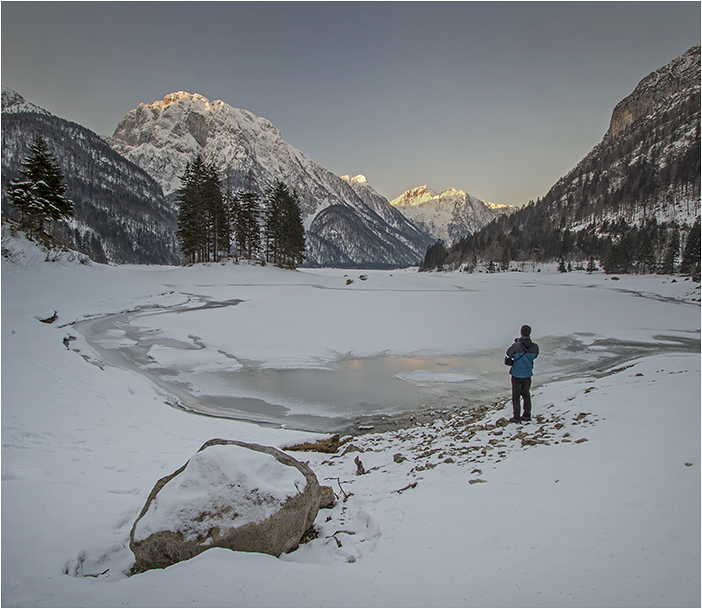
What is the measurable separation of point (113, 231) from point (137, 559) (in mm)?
161273

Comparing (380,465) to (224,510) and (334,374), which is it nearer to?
(224,510)

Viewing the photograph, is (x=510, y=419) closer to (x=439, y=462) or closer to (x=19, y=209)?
(x=439, y=462)

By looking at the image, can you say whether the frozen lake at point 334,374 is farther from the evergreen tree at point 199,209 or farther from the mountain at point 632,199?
the mountain at point 632,199

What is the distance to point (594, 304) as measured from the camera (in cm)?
2553

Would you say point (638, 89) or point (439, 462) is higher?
point (638, 89)

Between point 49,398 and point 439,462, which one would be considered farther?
point 49,398

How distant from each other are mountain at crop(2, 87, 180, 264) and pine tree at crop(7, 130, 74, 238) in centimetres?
11135

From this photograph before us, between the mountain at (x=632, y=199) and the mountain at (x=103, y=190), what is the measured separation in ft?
404

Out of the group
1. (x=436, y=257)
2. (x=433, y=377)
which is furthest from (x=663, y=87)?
(x=433, y=377)

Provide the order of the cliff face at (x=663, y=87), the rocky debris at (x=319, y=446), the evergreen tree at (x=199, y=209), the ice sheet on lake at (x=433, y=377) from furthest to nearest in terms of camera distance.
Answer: the cliff face at (x=663, y=87), the evergreen tree at (x=199, y=209), the ice sheet on lake at (x=433, y=377), the rocky debris at (x=319, y=446)

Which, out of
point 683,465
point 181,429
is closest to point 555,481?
point 683,465

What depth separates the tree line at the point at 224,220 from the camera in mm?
44156

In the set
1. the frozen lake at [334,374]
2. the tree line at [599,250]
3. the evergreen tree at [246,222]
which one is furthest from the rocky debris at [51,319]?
the tree line at [599,250]

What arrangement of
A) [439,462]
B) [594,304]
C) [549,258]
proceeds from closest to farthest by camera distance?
1. [439,462]
2. [594,304]
3. [549,258]
